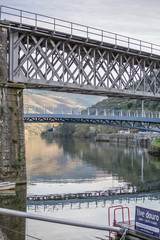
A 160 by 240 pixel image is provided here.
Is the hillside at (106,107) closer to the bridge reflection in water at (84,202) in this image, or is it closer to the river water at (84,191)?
→ the river water at (84,191)

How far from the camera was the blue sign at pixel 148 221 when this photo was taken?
1149cm

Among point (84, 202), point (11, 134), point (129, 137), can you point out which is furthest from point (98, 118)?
point (129, 137)

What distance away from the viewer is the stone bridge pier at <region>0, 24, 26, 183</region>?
2811cm

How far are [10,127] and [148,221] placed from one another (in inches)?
732

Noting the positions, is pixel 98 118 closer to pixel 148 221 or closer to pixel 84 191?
pixel 84 191

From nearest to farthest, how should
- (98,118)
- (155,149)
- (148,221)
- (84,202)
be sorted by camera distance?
(148,221)
(84,202)
(98,118)
(155,149)

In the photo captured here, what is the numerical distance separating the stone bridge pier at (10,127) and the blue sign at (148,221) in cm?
1691

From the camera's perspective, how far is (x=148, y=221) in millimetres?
12250

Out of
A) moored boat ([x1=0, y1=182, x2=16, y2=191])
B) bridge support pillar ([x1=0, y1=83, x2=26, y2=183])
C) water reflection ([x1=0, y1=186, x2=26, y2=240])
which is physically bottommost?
water reflection ([x1=0, y1=186, x2=26, y2=240])

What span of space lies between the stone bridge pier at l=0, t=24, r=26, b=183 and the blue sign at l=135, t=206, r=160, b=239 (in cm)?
1691

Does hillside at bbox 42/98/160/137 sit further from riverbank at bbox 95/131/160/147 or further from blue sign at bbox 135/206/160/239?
blue sign at bbox 135/206/160/239

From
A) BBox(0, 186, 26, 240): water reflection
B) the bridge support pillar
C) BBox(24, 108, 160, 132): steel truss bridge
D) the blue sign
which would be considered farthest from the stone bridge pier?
BBox(24, 108, 160, 132): steel truss bridge

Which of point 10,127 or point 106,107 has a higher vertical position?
point 106,107

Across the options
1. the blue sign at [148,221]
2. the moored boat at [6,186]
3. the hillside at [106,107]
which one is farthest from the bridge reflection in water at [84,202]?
the hillside at [106,107]
